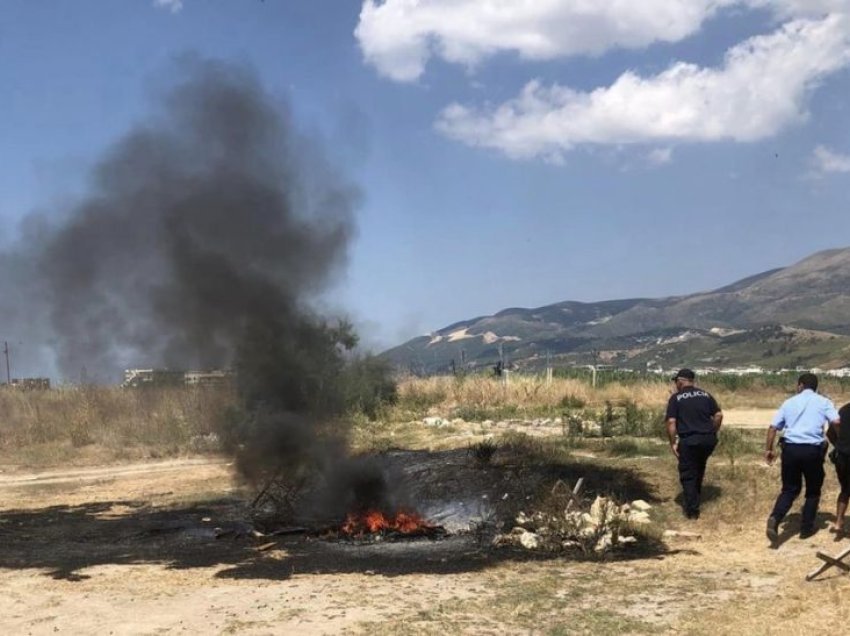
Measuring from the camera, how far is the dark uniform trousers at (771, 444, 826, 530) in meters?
8.86

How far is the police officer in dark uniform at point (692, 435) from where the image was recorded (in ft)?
33.5

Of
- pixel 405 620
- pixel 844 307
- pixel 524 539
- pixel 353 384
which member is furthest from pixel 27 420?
pixel 844 307

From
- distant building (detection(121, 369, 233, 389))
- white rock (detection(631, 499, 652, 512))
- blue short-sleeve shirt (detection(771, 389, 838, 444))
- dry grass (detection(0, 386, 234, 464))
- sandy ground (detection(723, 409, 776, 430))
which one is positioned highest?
distant building (detection(121, 369, 233, 389))

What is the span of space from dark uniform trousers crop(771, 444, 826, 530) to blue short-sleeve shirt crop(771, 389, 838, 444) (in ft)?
0.30

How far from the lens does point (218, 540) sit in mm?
10992

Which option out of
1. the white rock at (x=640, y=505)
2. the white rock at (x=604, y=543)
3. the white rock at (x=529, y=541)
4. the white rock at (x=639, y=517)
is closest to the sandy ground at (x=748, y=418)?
the white rock at (x=640, y=505)

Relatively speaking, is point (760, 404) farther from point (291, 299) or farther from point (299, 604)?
point (299, 604)

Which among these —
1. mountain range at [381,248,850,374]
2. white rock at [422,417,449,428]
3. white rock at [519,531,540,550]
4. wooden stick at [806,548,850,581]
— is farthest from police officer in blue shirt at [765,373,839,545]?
white rock at [422,417,449,428]

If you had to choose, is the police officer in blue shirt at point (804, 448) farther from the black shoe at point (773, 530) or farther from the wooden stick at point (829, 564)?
the wooden stick at point (829, 564)

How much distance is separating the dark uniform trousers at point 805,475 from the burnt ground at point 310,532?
5.12ft

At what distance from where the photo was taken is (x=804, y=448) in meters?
8.86

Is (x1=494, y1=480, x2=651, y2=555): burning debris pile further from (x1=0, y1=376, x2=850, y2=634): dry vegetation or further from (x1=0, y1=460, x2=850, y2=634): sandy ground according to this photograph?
(x1=0, y1=460, x2=850, y2=634): sandy ground

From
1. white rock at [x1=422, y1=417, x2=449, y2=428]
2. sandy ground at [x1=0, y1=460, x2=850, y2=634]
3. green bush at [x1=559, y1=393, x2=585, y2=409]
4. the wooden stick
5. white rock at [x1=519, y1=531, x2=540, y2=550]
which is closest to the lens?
sandy ground at [x1=0, y1=460, x2=850, y2=634]

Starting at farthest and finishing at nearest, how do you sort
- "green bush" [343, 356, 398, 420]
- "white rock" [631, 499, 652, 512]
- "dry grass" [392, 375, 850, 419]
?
1. "dry grass" [392, 375, 850, 419]
2. "green bush" [343, 356, 398, 420]
3. "white rock" [631, 499, 652, 512]
